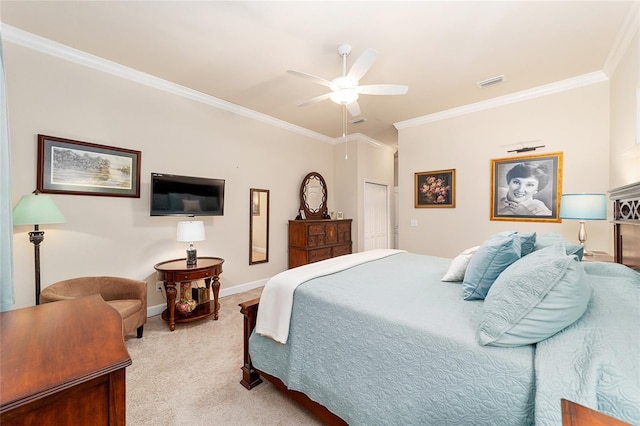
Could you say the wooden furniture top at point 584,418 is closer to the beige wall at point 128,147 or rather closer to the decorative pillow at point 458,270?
the decorative pillow at point 458,270

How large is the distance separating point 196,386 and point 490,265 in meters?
2.16

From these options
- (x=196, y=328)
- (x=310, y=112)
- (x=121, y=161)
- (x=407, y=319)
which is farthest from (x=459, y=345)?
Result: (x=310, y=112)

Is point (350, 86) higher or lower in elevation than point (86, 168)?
higher

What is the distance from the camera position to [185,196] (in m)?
3.26

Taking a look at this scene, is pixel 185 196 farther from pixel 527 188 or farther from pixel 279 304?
pixel 527 188

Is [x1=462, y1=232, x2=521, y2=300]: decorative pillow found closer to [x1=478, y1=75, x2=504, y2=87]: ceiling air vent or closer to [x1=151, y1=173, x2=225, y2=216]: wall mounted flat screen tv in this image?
[x1=478, y1=75, x2=504, y2=87]: ceiling air vent

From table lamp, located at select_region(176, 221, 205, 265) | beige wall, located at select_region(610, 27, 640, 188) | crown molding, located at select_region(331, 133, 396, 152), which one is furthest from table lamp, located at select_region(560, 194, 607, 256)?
table lamp, located at select_region(176, 221, 205, 265)

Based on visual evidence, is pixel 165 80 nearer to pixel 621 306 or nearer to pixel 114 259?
pixel 114 259

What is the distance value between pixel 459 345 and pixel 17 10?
3.88 meters

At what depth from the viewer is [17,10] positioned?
207 centimetres

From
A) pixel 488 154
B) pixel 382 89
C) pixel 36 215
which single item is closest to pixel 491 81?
pixel 488 154

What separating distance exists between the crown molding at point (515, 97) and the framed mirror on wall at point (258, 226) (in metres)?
2.79

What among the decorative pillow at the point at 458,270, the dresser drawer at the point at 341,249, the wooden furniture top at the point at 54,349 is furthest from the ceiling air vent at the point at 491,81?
the wooden furniture top at the point at 54,349

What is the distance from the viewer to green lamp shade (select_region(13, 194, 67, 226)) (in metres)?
2.08
